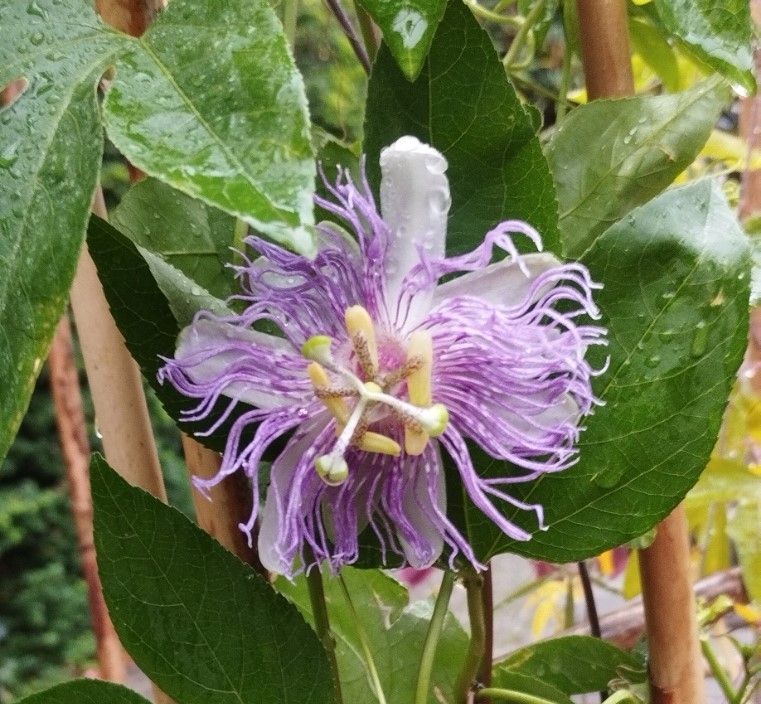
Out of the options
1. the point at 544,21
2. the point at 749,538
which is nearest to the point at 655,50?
the point at 544,21

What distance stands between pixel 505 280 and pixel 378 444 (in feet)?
0.27

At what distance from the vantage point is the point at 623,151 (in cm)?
49

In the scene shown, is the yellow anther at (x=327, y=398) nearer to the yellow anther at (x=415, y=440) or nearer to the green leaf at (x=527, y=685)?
the yellow anther at (x=415, y=440)

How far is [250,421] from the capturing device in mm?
381

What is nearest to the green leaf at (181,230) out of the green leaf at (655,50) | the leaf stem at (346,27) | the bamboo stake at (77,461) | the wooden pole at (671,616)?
the leaf stem at (346,27)

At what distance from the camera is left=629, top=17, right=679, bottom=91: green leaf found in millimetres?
709

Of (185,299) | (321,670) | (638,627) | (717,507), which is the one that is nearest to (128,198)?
(185,299)

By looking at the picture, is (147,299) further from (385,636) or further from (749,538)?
(749,538)

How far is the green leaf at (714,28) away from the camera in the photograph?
401mm

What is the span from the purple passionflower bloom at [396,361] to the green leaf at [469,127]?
0.02 metres

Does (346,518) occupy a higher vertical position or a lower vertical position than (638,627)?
higher

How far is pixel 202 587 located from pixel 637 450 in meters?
0.19

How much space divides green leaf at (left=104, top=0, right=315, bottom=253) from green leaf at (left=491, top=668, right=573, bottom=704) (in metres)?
0.40

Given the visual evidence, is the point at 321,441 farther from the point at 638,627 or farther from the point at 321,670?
the point at 638,627
